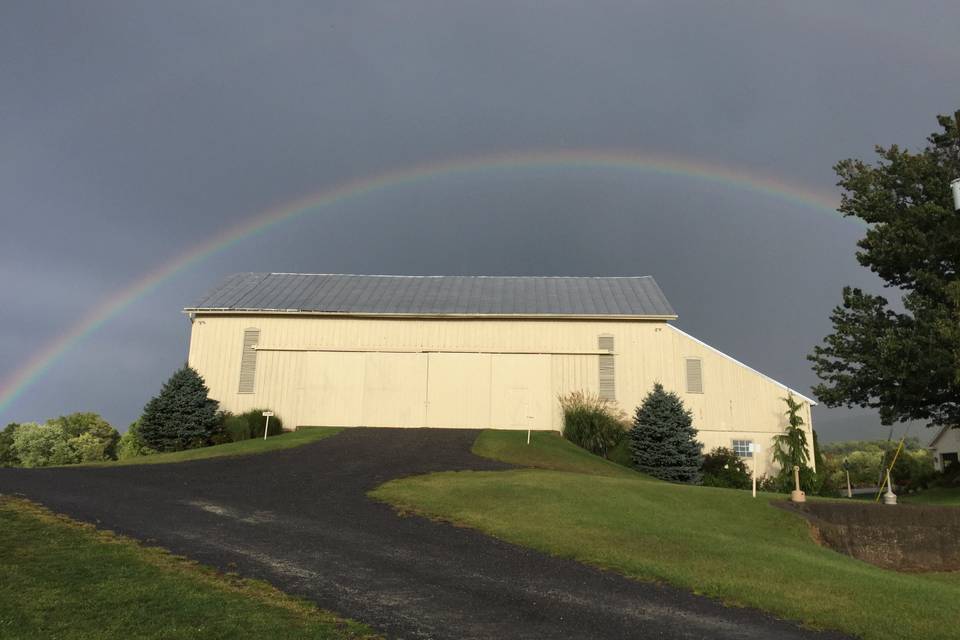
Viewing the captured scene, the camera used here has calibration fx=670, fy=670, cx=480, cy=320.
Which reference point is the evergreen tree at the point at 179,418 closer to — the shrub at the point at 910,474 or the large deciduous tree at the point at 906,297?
the large deciduous tree at the point at 906,297

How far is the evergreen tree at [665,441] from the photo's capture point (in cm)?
2819

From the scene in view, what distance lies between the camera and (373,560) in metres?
10.4

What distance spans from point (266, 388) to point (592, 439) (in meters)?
16.1

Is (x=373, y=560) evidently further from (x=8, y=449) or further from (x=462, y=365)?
(x=8, y=449)

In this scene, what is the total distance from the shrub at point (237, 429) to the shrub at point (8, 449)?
48287mm

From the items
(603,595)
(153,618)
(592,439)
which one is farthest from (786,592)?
(592,439)

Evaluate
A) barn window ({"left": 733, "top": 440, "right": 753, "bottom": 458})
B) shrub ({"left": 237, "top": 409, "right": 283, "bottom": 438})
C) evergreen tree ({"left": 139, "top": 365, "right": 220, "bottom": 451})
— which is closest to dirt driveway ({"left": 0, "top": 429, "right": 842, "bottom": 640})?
evergreen tree ({"left": 139, "top": 365, "right": 220, "bottom": 451})

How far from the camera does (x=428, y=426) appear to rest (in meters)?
32.7

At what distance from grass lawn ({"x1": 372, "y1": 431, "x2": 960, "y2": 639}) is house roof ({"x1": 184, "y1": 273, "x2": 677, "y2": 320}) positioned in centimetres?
1580

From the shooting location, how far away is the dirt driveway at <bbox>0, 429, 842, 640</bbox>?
7.95m

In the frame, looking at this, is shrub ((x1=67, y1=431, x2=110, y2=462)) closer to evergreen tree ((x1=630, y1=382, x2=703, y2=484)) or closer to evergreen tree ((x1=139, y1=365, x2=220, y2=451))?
evergreen tree ((x1=139, y1=365, x2=220, y2=451))

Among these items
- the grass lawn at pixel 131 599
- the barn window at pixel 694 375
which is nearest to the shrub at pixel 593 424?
the barn window at pixel 694 375

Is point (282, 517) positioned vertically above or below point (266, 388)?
below

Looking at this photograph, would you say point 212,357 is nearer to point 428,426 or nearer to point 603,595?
point 428,426
